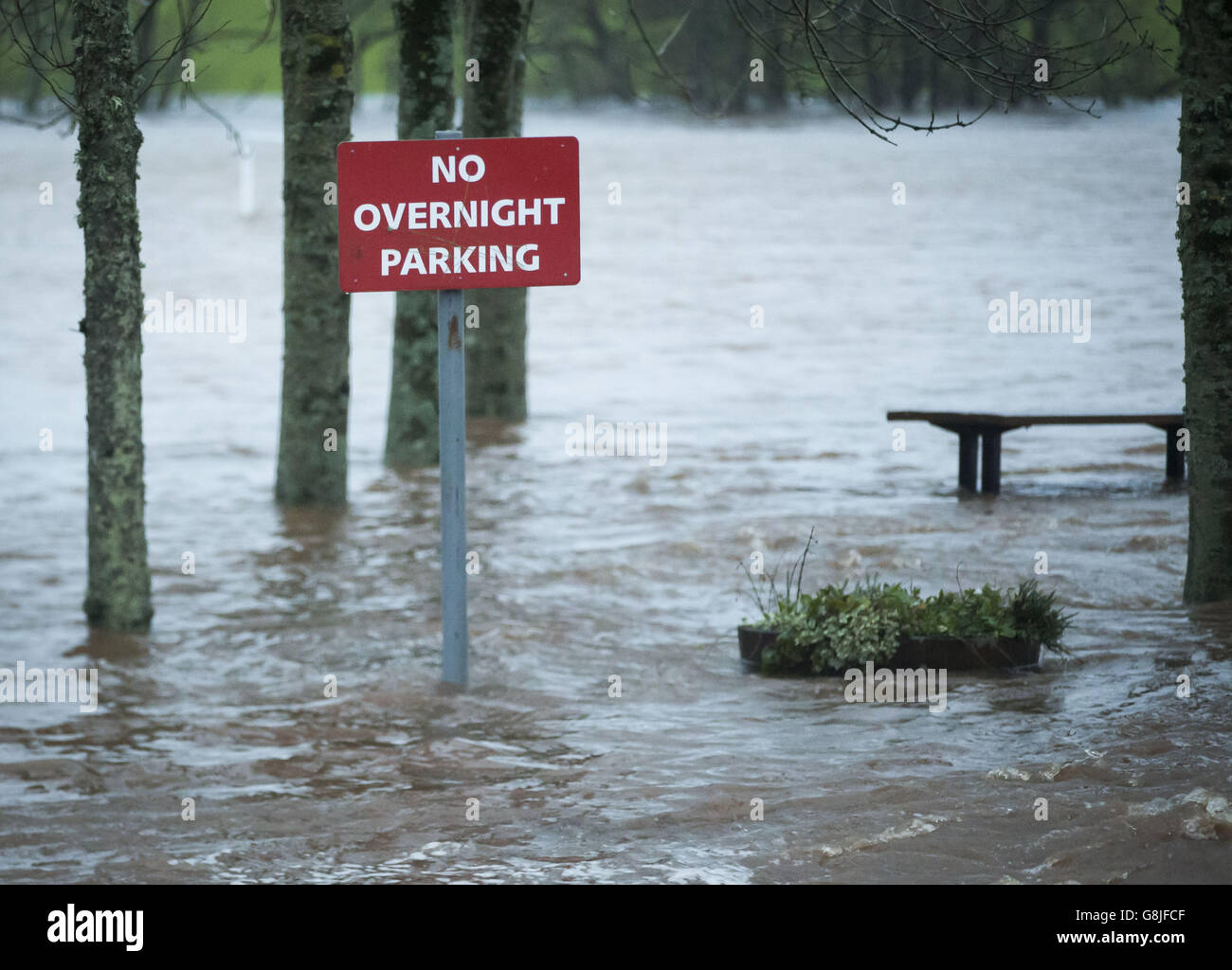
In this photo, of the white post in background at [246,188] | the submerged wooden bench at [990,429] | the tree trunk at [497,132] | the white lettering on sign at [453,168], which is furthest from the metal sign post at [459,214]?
the white post in background at [246,188]

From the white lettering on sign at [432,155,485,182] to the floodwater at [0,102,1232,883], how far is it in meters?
2.54

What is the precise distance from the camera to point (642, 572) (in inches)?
423

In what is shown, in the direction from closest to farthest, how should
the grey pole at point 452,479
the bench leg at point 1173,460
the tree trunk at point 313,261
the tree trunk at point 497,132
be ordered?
the grey pole at point 452,479 → the tree trunk at point 313,261 → the bench leg at point 1173,460 → the tree trunk at point 497,132

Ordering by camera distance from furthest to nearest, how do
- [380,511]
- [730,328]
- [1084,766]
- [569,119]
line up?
[569,119], [730,328], [380,511], [1084,766]

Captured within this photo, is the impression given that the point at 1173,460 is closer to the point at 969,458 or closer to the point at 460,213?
the point at 969,458

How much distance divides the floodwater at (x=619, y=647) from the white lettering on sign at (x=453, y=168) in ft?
8.32

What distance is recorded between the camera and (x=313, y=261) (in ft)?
40.7

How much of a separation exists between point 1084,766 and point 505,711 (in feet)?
9.31

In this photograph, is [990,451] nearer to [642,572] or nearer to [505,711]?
[642,572]

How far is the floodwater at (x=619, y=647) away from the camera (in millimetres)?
5727

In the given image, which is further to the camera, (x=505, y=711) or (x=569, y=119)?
(x=569, y=119)

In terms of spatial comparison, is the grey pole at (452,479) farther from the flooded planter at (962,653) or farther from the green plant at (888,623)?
the flooded planter at (962,653)

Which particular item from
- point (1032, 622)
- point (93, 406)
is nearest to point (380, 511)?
point (93, 406)

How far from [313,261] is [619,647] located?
4.92m
